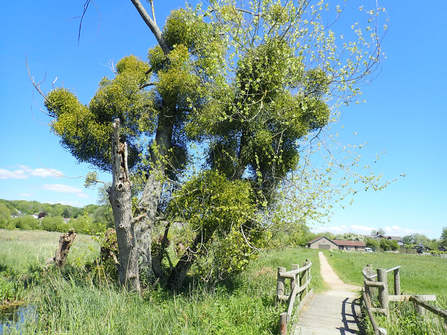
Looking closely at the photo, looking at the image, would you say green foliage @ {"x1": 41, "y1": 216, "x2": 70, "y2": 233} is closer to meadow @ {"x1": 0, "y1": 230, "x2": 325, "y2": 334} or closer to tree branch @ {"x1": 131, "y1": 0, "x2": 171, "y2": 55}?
tree branch @ {"x1": 131, "y1": 0, "x2": 171, "y2": 55}

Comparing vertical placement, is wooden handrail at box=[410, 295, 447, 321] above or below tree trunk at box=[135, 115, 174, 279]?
below

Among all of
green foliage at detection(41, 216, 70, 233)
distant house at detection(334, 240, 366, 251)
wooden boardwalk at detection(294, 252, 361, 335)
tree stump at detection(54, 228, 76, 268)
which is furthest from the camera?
distant house at detection(334, 240, 366, 251)

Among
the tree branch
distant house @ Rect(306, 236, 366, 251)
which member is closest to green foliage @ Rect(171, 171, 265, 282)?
the tree branch

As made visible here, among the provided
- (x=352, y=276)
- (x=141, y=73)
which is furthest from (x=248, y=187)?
(x=352, y=276)

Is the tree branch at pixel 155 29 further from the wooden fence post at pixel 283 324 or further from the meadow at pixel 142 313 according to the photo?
the wooden fence post at pixel 283 324

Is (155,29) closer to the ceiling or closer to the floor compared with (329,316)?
closer to the ceiling

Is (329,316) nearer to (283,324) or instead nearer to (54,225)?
(283,324)

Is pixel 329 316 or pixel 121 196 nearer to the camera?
pixel 121 196

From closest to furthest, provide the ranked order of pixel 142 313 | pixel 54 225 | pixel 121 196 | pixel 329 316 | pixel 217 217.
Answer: pixel 142 313 → pixel 121 196 → pixel 329 316 → pixel 217 217 → pixel 54 225

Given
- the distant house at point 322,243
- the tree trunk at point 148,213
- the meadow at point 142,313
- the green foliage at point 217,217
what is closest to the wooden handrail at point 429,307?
the meadow at point 142,313

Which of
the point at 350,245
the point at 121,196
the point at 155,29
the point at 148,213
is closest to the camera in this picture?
the point at 121,196

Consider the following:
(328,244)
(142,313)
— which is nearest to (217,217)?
(142,313)

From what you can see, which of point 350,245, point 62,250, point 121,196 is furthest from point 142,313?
point 350,245

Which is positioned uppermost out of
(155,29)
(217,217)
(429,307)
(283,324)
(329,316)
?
(155,29)
